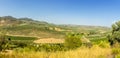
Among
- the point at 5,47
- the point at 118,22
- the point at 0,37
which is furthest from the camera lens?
the point at 118,22

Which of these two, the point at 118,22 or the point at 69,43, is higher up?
the point at 118,22

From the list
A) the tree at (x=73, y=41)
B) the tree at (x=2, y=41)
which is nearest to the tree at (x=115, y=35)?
the tree at (x=73, y=41)

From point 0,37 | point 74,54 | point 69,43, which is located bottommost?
point 69,43

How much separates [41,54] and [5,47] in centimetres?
151

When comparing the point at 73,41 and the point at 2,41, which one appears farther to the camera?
the point at 73,41

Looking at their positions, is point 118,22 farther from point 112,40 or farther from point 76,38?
point 76,38

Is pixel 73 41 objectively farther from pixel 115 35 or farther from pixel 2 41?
pixel 2 41

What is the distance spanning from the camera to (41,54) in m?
8.97

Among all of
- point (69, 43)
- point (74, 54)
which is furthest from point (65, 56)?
point (69, 43)

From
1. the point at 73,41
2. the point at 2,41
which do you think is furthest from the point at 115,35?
the point at 2,41

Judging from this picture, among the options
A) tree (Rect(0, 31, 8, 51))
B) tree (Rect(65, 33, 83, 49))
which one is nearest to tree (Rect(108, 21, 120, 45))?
tree (Rect(65, 33, 83, 49))

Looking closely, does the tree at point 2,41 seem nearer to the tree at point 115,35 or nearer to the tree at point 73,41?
the tree at point 115,35

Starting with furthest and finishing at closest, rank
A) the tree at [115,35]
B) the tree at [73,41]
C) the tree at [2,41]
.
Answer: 1. the tree at [73,41]
2. the tree at [115,35]
3. the tree at [2,41]

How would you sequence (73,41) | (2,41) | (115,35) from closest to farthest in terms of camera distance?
(2,41) → (115,35) → (73,41)
